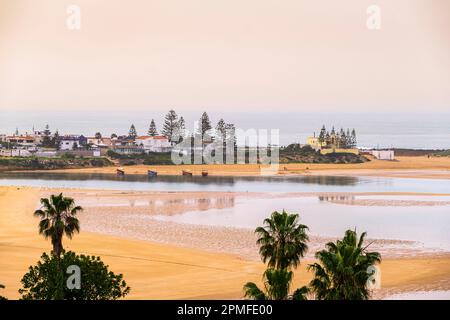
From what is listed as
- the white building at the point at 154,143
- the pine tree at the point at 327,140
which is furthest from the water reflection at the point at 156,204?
the pine tree at the point at 327,140

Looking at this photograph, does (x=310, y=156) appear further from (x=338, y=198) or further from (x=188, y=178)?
(x=338, y=198)

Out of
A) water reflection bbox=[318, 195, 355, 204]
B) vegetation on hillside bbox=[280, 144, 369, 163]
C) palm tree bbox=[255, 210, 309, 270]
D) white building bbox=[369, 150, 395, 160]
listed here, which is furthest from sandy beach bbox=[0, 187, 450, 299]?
white building bbox=[369, 150, 395, 160]

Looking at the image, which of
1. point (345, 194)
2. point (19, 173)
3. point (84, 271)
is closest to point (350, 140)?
point (19, 173)

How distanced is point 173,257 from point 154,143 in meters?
115

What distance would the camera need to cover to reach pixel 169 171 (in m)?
125

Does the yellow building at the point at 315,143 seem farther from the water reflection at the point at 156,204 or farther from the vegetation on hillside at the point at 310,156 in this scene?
the water reflection at the point at 156,204

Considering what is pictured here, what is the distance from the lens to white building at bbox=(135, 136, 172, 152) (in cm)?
15338

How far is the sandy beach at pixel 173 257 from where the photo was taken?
36.4m

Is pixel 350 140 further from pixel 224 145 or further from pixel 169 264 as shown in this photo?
pixel 169 264

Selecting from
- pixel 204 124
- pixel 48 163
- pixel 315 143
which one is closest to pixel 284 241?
pixel 48 163

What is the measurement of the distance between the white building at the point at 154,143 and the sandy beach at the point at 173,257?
88128mm

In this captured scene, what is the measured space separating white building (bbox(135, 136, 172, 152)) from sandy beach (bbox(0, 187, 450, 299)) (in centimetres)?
8813

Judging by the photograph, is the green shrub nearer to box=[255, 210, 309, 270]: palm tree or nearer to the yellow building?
box=[255, 210, 309, 270]: palm tree

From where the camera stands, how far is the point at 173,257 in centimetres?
4381
